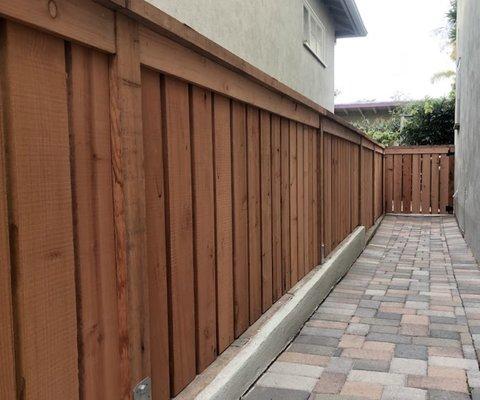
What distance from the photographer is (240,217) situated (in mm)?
2957

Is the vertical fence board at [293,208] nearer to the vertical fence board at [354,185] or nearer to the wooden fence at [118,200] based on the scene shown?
the wooden fence at [118,200]

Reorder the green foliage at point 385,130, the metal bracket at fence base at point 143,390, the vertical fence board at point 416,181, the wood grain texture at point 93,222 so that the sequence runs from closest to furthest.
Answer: the wood grain texture at point 93,222 < the metal bracket at fence base at point 143,390 < the vertical fence board at point 416,181 < the green foliage at point 385,130

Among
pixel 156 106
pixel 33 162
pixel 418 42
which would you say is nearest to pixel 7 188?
pixel 33 162

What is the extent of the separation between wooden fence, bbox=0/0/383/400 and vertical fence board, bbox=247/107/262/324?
0.02 meters

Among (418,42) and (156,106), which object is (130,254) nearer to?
(156,106)

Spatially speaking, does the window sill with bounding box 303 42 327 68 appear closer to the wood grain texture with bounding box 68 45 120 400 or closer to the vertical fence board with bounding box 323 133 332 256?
the vertical fence board with bounding box 323 133 332 256

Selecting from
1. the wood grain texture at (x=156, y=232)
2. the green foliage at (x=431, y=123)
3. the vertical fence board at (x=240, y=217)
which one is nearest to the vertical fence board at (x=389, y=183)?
the green foliage at (x=431, y=123)

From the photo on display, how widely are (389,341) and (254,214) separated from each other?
4.58 feet

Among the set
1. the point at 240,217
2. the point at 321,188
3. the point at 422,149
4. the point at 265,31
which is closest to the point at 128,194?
the point at 240,217

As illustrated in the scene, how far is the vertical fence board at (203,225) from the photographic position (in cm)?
238

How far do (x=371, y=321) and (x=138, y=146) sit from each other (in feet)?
9.86

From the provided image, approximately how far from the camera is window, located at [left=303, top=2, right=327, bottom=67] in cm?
975

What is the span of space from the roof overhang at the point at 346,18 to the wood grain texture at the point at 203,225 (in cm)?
960

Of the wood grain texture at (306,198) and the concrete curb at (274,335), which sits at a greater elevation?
the wood grain texture at (306,198)
